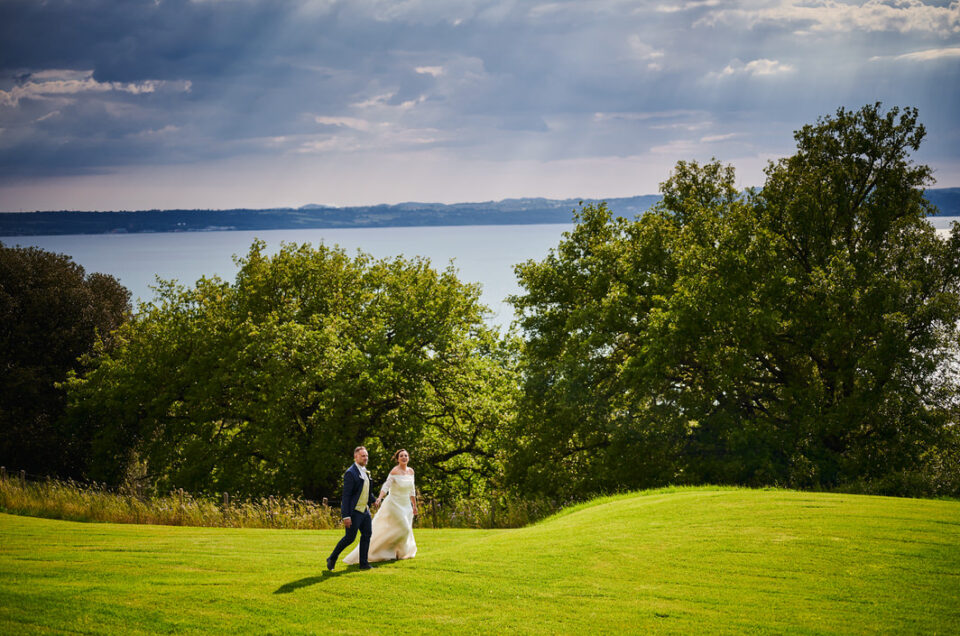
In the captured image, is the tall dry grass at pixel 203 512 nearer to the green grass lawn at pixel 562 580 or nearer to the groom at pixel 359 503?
the green grass lawn at pixel 562 580

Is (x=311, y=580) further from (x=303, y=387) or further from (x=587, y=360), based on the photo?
(x=303, y=387)

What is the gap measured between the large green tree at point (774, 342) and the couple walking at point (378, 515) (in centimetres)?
1610

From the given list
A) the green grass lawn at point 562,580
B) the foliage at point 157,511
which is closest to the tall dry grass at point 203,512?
the foliage at point 157,511

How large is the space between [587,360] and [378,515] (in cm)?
1972

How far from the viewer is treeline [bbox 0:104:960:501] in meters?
26.2

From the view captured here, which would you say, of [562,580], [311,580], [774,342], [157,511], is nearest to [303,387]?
[157,511]

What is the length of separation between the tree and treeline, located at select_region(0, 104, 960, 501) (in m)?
0.16

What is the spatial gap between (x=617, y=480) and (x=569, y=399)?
431 cm

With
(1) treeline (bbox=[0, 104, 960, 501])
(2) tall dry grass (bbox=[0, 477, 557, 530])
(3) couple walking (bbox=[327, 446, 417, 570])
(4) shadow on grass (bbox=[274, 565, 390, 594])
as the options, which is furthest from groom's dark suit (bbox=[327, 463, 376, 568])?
(1) treeline (bbox=[0, 104, 960, 501])

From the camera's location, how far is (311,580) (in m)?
11.8

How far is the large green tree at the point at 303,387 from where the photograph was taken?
3388 centimetres

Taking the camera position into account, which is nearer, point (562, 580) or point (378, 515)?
point (562, 580)

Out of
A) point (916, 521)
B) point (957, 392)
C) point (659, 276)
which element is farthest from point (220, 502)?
point (957, 392)

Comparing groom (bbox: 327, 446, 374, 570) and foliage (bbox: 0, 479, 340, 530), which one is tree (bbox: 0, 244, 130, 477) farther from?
groom (bbox: 327, 446, 374, 570)
